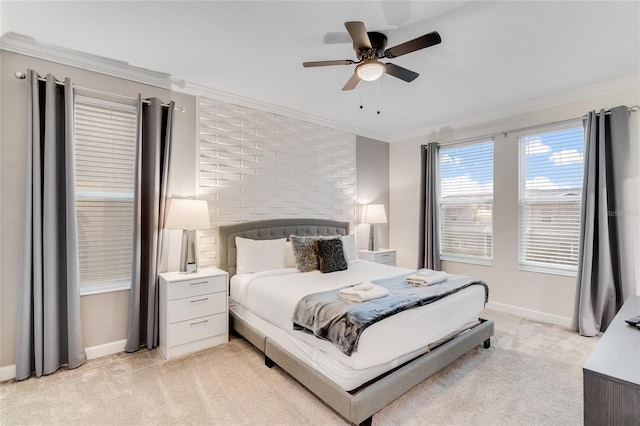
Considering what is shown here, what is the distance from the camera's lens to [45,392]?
Result: 2225 mm

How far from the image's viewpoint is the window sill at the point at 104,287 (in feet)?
9.04

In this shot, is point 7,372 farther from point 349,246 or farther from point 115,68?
point 349,246

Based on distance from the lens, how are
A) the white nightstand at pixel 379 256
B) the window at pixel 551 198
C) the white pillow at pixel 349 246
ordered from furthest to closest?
the white nightstand at pixel 379 256
the white pillow at pixel 349 246
the window at pixel 551 198

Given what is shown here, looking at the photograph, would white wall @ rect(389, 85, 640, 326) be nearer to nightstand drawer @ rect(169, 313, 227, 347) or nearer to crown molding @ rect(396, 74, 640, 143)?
crown molding @ rect(396, 74, 640, 143)

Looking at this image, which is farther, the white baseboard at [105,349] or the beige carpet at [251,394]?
the white baseboard at [105,349]

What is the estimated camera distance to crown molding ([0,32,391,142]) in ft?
7.98

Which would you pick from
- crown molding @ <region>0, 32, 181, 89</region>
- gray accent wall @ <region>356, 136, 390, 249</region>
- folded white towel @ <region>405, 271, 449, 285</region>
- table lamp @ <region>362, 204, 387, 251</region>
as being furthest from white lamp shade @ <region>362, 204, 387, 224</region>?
crown molding @ <region>0, 32, 181, 89</region>

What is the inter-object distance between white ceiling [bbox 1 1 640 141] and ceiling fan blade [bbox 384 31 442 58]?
24 centimetres

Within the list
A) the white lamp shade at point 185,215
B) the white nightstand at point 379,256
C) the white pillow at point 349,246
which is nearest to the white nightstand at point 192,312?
the white lamp shade at point 185,215

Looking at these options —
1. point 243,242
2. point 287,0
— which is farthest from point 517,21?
point 243,242

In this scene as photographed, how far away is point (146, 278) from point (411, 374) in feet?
8.28

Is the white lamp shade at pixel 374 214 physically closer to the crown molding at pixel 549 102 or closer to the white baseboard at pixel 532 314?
the crown molding at pixel 549 102

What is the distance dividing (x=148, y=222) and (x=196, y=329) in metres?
1.12

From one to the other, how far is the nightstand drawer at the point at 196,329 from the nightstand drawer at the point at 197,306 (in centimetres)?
5
